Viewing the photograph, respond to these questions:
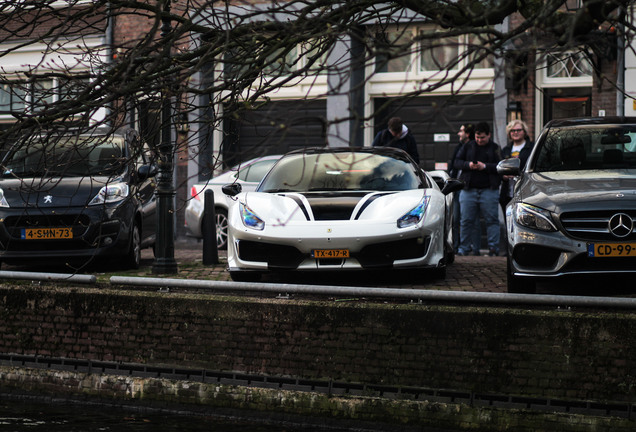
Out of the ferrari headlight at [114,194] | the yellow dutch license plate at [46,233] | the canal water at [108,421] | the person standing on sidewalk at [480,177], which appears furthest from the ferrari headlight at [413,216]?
the person standing on sidewalk at [480,177]

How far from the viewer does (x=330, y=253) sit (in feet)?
31.7

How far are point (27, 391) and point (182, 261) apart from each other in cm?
494

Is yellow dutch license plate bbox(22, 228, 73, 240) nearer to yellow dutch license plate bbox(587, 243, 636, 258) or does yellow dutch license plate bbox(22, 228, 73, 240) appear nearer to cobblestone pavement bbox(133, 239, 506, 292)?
cobblestone pavement bbox(133, 239, 506, 292)

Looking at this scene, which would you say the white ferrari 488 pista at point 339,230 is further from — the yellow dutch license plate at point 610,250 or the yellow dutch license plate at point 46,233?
the yellow dutch license plate at point 46,233

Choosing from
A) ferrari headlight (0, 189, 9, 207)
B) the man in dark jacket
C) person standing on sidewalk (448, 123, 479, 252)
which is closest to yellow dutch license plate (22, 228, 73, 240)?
ferrari headlight (0, 189, 9, 207)

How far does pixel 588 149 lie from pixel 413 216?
5.80ft

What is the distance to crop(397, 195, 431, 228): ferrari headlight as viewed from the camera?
9.81 m

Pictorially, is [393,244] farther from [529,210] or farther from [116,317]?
[116,317]

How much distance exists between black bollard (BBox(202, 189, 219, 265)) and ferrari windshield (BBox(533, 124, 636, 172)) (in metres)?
4.61

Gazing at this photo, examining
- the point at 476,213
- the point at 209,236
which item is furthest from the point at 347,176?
the point at 476,213

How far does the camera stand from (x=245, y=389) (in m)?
8.45

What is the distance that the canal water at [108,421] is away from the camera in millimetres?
7688

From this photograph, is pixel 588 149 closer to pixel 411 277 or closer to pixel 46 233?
pixel 411 277

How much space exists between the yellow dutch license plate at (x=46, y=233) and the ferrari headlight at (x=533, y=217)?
503 cm
